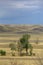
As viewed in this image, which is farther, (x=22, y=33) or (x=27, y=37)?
(x=22, y=33)

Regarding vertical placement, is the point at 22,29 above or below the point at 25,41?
above

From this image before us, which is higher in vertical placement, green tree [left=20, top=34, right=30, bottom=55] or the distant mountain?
the distant mountain

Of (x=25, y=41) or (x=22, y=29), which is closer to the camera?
(x=25, y=41)

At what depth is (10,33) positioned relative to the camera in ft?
40.1

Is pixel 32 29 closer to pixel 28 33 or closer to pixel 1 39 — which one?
pixel 28 33

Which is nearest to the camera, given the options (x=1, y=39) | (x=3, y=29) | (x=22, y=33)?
(x=3, y=29)

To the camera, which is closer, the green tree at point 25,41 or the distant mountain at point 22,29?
the green tree at point 25,41

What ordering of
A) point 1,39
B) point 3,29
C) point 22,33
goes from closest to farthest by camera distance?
point 3,29 → point 22,33 → point 1,39

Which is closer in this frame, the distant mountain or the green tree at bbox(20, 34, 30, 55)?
the green tree at bbox(20, 34, 30, 55)

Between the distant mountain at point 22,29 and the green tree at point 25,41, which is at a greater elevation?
the distant mountain at point 22,29

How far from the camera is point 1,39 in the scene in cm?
1271

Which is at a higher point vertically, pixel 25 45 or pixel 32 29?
pixel 32 29

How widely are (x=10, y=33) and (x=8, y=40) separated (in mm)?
912

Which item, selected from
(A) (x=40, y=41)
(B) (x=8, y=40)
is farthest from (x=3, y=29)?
(A) (x=40, y=41)
